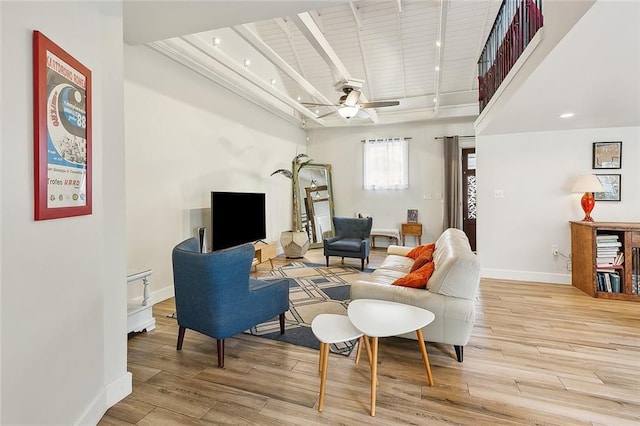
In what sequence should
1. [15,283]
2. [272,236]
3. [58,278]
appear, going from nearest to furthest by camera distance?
[15,283] < [58,278] < [272,236]

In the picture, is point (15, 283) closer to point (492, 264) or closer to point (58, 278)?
point (58, 278)

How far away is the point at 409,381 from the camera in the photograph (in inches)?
82.1

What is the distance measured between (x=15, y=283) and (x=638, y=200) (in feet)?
20.7

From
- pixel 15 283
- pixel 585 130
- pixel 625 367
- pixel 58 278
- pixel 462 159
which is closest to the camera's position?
pixel 15 283

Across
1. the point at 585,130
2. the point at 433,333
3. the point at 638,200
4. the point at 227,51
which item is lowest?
the point at 433,333

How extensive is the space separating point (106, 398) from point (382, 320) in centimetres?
172

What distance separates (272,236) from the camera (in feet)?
21.2

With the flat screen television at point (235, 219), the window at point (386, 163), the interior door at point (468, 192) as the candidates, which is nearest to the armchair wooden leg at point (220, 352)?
the flat screen television at point (235, 219)

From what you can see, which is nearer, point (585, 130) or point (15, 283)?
point (15, 283)

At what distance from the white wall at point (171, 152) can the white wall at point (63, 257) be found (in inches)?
62.8

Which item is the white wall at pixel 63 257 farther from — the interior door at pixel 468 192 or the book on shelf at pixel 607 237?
the interior door at pixel 468 192

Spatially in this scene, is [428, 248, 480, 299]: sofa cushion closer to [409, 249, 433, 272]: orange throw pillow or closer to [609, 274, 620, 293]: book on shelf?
[409, 249, 433, 272]: orange throw pillow

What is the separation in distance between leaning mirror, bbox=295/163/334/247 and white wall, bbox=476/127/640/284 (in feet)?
11.7

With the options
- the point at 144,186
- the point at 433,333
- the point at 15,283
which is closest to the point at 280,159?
the point at 144,186
